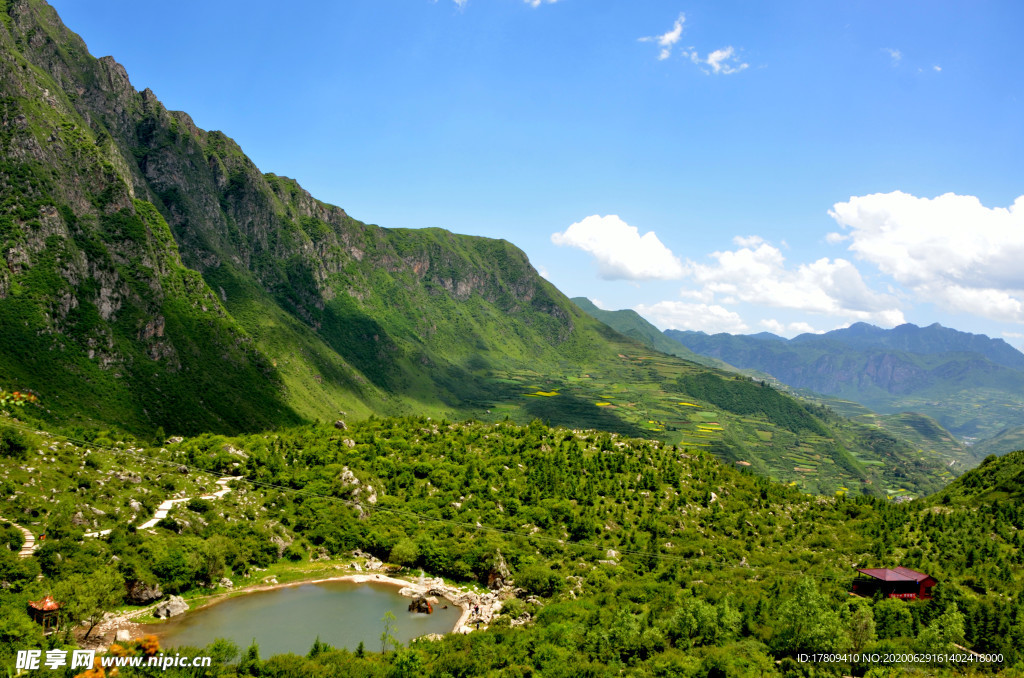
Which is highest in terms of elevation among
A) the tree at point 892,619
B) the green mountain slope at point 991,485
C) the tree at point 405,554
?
the green mountain slope at point 991,485

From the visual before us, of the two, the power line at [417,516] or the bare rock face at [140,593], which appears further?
the power line at [417,516]

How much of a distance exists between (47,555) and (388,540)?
132 feet

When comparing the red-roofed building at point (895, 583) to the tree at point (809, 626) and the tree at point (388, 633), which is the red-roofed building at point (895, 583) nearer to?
the tree at point (809, 626)

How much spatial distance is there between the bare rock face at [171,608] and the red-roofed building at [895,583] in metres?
75.0

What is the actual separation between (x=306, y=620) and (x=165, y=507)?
27.9m

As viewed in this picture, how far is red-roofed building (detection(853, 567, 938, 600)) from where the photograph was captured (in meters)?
60.0

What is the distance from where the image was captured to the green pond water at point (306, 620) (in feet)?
183

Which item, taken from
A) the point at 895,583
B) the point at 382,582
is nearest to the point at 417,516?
the point at 382,582

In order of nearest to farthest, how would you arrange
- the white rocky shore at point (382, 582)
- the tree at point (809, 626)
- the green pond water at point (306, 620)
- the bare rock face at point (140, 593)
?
the tree at point (809, 626)
the white rocky shore at point (382, 582)
the green pond water at point (306, 620)
the bare rock face at point (140, 593)

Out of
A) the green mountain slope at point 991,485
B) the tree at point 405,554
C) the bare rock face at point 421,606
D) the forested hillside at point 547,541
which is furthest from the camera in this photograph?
the green mountain slope at point 991,485

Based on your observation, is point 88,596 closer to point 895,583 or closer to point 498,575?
point 498,575

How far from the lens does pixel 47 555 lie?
54.0m

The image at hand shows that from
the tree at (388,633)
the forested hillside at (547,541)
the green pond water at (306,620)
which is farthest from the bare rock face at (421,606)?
the forested hillside at (547,541)

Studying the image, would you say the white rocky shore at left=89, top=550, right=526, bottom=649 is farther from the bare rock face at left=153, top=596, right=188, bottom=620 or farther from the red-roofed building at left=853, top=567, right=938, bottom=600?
the red-roofed building at left=853, top=567, right=938, bottom=600
